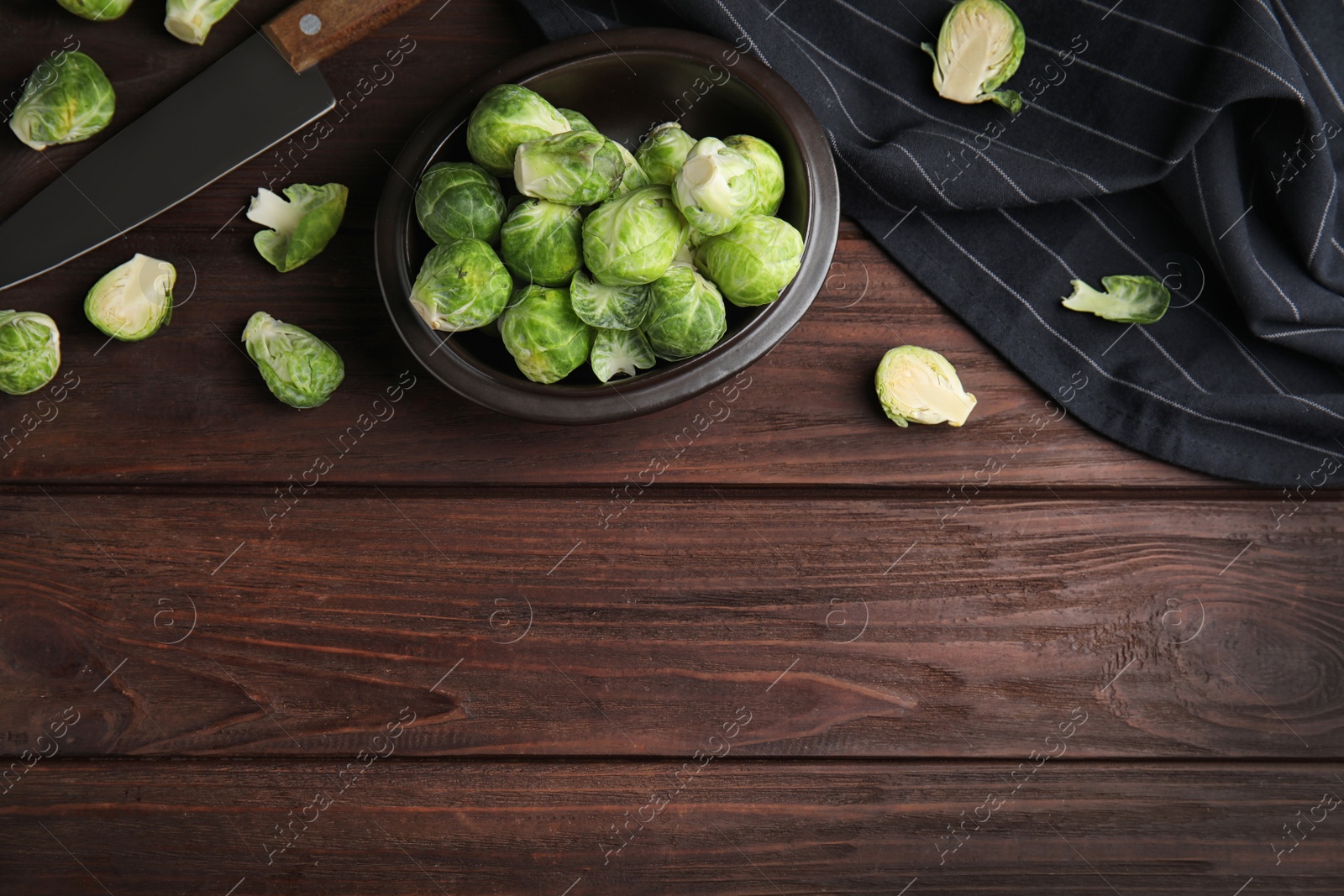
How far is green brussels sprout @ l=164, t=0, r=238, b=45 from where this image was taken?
47.7 inches

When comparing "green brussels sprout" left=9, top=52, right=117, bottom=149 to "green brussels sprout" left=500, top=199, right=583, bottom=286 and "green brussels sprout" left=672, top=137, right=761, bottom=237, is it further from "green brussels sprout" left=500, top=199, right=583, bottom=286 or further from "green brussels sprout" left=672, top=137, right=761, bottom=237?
"green brussels sprout" left=672, top=137, right=761, bottom=237

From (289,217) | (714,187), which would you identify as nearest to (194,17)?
(289,217)

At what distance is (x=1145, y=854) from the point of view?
127cm

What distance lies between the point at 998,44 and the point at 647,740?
1.11 metres

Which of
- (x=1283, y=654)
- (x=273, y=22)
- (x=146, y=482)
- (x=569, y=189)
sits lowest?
(x=1283, y=654)

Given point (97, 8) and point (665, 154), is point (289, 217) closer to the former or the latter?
point (97, 8)

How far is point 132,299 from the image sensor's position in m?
1.20

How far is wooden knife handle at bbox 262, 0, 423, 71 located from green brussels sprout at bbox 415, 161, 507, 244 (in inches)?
10.5

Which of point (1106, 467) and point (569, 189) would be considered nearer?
point (569, 189)

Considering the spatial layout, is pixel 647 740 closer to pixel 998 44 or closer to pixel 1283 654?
pixel 1283 654

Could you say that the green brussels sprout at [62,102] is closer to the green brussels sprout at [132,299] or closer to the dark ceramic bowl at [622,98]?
the green brussels sprout at [132,299]

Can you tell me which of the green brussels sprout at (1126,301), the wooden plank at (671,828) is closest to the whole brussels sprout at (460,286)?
the wooden plank at (671,828)

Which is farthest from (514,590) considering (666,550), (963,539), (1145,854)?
(1145,854)

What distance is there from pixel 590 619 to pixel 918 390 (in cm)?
58
